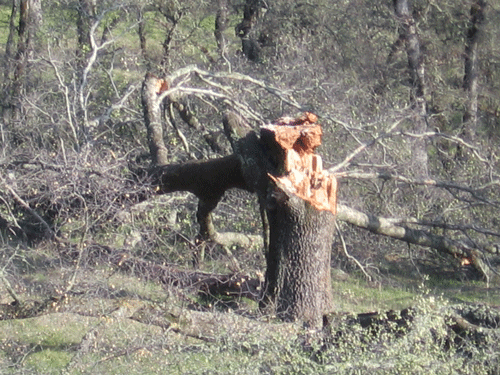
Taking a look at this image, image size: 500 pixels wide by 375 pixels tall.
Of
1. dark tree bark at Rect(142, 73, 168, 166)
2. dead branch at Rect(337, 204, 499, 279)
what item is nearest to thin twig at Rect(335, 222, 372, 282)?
dead branch at Rect(337, 204, 499, 279)

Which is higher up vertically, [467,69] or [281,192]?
[467,69]

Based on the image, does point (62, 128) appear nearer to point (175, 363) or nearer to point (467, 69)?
point (175, 363)

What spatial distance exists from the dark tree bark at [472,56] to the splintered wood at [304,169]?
8.89 meters

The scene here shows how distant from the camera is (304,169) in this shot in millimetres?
6762

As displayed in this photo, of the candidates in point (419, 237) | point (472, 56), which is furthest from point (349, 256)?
point (472, 56)

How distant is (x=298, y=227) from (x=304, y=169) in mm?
550

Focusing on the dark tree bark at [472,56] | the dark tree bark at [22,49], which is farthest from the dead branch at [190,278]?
the dark tree bark at [472,56]

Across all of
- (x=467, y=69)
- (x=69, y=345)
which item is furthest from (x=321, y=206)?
(x=467, y=69)

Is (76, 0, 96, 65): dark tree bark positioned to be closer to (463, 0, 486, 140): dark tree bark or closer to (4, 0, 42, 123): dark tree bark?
(4, 0, 42, 123): dark tree bark

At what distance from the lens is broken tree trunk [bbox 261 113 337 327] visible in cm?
652

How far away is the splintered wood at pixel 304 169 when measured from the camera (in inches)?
259

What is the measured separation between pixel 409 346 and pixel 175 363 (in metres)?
1.76

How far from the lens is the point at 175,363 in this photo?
592 centimetres

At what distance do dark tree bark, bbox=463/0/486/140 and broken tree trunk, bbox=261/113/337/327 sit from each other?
8.98m
